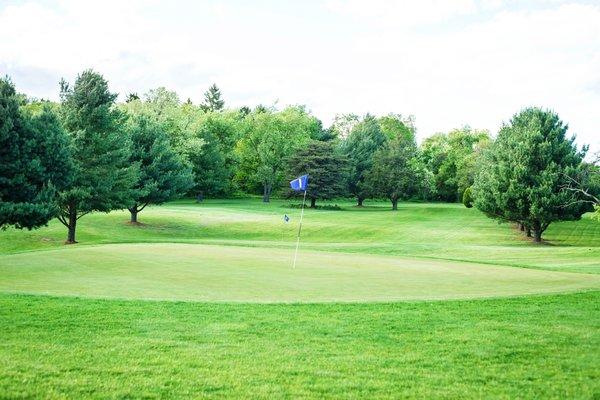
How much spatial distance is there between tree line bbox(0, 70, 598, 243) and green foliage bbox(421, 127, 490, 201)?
2.80ft

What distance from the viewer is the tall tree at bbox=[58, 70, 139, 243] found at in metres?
38.7

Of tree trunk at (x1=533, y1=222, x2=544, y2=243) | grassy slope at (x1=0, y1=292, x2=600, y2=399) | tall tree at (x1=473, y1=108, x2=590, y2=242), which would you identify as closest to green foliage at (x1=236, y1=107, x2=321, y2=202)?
tall tree at (x1=473, y1=108, x2=590, y2=242)

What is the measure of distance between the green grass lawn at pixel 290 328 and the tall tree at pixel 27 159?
11312 millimetres

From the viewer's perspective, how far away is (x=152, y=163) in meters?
49.1

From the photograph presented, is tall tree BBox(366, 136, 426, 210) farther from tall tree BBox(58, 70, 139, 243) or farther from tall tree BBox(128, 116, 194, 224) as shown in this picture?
tall tree BBox(58, 70, 139, 243)

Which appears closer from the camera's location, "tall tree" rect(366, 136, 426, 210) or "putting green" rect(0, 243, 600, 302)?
"putting green" rect(0, 243, 600, 302)

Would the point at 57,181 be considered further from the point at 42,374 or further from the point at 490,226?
the point at 490,226

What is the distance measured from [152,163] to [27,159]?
1827cm

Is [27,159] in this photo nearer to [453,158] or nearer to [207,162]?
[207,162]

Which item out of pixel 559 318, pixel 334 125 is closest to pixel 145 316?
pixel 559 318

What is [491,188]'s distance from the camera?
46.1 meters

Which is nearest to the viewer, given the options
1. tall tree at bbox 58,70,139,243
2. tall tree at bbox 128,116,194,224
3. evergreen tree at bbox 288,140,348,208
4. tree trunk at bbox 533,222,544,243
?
tall tree at bbox 58,70,139,243

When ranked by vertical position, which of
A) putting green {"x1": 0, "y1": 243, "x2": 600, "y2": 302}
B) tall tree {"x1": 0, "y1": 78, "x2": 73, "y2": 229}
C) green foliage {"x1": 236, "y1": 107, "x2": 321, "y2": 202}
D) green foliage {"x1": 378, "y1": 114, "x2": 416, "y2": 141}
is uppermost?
green foliage {"x1": 378, "y1": 114, "x2": 416, "y2": 141}

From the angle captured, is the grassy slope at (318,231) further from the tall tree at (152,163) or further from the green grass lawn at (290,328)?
the green grass lawn at (290,328)
